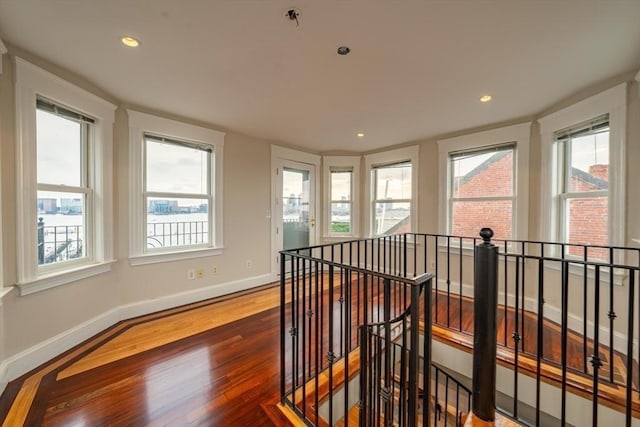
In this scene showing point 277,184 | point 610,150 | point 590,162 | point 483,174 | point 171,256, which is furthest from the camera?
point 277,184

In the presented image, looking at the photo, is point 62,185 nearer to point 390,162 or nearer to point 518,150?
point 390,162

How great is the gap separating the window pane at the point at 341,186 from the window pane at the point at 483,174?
180 centimetres

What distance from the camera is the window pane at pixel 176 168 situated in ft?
10.0

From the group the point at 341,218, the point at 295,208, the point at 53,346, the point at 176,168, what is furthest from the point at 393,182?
the point at 53,346

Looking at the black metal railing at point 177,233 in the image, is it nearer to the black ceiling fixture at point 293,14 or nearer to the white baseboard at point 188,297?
the white baseboard at point 188,297

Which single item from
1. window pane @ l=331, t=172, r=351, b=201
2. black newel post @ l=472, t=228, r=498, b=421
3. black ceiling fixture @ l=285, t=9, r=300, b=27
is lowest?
black newel post @ l=472, t=228, r=498, b=421

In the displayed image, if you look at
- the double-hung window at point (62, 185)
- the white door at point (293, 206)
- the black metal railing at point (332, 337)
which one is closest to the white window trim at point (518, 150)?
the black metal railing at point (332, 337)

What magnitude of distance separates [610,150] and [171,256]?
4.72 m

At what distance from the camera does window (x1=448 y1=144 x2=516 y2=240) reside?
3381 mm

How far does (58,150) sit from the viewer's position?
89.9 inches

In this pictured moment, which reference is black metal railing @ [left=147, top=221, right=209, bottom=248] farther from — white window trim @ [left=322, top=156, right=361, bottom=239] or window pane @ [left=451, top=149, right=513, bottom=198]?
window pane @ [left=451, top=149, right=513, bottom=198]

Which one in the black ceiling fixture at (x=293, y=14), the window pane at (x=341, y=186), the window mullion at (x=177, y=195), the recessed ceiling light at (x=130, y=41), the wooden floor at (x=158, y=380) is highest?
the black ceiling fixture at (x=293, y=14)

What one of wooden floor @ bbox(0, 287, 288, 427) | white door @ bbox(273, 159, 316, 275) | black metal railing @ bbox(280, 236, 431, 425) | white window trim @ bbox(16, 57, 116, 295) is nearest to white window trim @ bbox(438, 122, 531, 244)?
black metal railing @ bbox(280, 236, 431, 425)

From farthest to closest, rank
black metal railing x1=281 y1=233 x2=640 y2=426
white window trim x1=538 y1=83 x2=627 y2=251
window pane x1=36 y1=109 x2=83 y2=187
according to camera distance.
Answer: white window trim x1=538 y1=83 x2=627 y2=251 < window pane x1=36 y1=109 x2=83 y2=187 < black metal railing x1=281 y1=233 x2=640 y2=426
